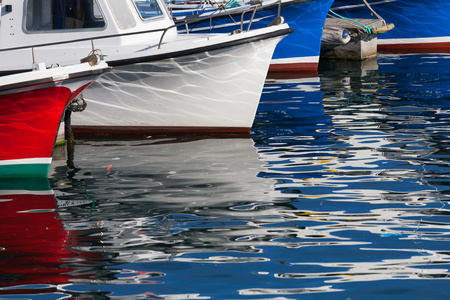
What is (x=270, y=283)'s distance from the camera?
5488 millimetres

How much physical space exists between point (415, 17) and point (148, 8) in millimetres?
12621

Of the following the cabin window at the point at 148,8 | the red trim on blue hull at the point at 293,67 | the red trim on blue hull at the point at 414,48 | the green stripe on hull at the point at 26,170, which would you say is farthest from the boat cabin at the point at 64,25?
the red trim on blue hull at the point at 414,48

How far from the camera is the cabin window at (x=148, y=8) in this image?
1115cm

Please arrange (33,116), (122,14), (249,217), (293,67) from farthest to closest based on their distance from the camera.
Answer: (293,67)
(122,14)
(33,116)
(249,217)

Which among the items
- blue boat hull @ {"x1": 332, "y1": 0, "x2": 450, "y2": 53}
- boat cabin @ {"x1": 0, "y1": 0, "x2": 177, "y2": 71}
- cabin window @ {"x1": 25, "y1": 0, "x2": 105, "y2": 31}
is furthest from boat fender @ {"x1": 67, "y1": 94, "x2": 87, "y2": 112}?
blue boat hull @ {"x1": 332, "y1": 0, "x2": 450, "y2": 53}

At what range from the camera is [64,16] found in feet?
35.3

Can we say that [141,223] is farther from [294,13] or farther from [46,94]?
[294,13]

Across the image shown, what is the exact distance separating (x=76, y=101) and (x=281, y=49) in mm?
8270

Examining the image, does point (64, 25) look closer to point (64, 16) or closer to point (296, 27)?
point (64, 16)

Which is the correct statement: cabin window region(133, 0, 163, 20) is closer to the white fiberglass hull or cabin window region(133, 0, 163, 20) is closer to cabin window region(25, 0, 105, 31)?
cabin window region(25, 0, 105, 31)

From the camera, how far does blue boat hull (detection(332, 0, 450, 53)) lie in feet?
71.4

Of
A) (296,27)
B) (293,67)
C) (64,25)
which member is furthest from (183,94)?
(293,67)

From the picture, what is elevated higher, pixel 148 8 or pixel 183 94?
pixel 148 8

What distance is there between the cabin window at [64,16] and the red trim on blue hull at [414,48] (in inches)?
497
